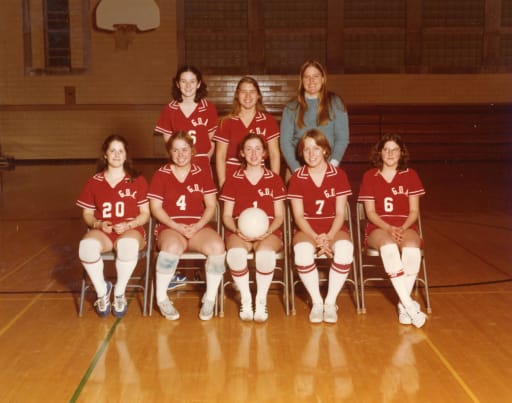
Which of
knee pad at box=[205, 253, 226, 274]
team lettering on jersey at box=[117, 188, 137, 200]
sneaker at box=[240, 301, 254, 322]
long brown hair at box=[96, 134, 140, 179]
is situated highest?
long brown hair at box=[96, 134, 140, 179]

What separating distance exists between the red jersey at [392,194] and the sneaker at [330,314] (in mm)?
713

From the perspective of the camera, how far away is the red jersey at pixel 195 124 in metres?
4.82

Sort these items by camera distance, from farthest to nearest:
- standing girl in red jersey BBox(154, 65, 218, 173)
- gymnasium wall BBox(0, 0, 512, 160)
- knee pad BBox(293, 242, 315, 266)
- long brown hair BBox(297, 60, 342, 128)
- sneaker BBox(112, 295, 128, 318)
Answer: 1. gymnasium wall BBox(0, 0, 512, 160)
2. standing girl in red jersey BBox(154, 65, 218, 173)
3. long brown hair BBox(297, 60, 342, 128)
4. sneaker BBox(112, 295, 128, 318)
5. knee pad BBox(293, 242, 315, 266)

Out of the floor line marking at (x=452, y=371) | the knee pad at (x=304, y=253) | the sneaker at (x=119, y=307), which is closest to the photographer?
the floor line marking at (x=452, y=371)

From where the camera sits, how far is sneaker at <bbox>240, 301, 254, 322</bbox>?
415 centimetres

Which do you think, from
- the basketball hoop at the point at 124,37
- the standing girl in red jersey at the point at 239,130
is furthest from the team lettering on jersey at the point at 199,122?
the basketball hoop at the point at 124,37

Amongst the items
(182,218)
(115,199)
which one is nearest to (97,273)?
(115,199)

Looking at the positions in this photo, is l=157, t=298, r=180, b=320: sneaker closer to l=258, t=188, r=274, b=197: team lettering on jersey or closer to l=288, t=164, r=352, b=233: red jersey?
l=258, t=188, r=274, b=197: team lettering on jersey

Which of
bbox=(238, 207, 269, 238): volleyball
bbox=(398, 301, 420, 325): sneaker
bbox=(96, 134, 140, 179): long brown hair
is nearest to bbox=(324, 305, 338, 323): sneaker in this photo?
bbox=(398, 301, 420, 325): sneaker

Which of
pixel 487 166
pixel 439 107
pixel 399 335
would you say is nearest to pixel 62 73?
pixel 439 107

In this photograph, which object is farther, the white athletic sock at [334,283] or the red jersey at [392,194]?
the red jersey at [392,194]

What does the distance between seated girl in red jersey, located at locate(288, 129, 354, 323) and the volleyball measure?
230 millimetres

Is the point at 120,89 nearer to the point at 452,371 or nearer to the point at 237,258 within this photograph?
the point at 237,258

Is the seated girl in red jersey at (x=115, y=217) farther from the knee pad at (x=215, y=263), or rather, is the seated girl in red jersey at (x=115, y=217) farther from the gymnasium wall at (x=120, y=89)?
the gymnasium wall at (x=120, y=89)
